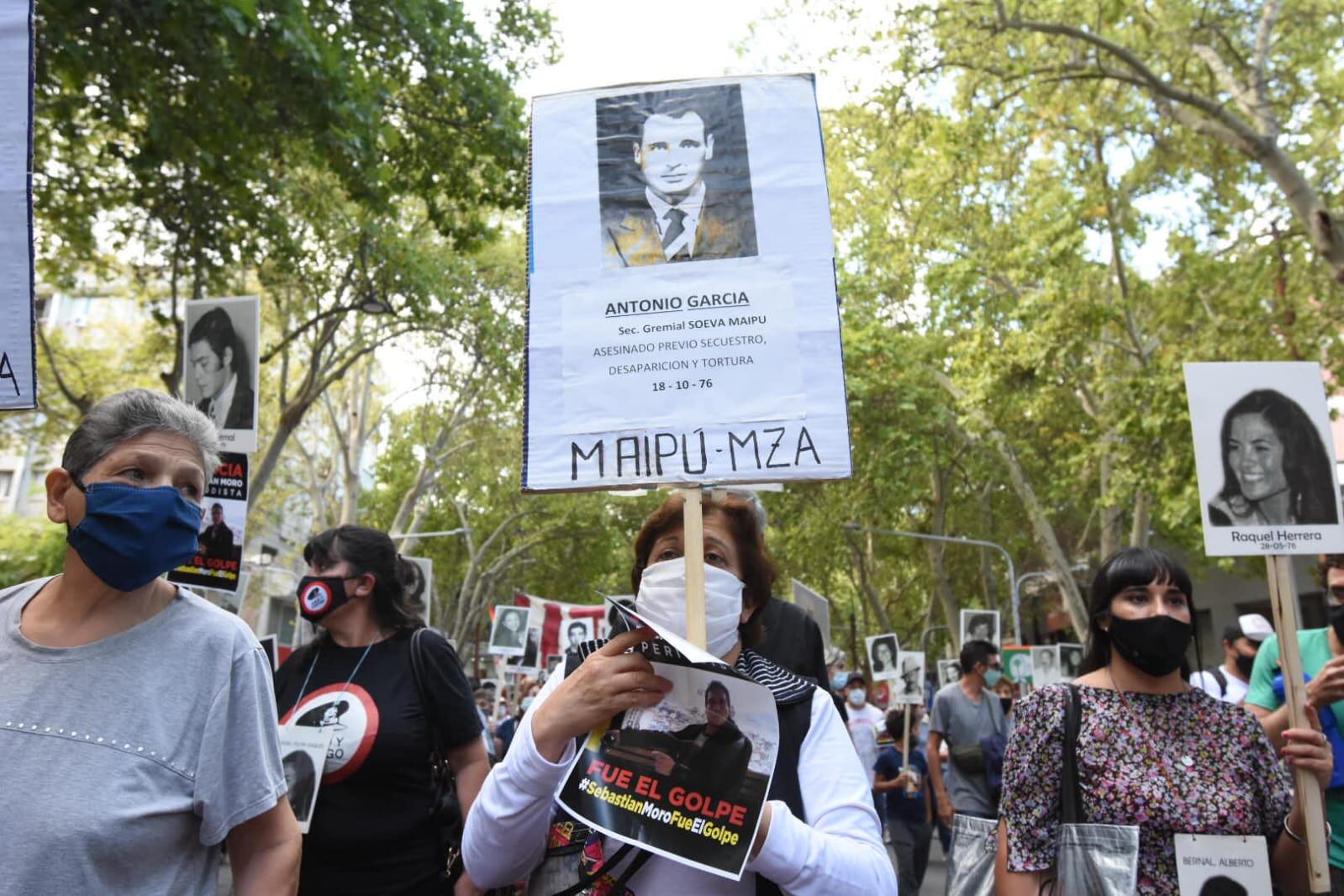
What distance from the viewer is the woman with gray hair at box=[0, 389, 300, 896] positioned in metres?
1.98

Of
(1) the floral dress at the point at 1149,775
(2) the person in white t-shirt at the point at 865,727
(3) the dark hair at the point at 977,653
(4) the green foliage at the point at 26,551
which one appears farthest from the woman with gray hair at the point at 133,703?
(4) the green foliage at the point at 26,551

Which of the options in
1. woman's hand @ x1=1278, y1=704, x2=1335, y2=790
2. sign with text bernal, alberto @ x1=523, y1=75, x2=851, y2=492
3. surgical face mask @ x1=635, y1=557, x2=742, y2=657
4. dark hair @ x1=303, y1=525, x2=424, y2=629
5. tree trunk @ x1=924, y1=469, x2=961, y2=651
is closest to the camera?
surgical face mask @ x1=635, y1=557, x2=742, y2=657

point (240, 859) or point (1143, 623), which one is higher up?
point (1143, 623)

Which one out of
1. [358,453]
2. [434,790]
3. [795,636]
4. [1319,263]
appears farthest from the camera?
[358,453]

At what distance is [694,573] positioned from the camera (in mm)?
2219

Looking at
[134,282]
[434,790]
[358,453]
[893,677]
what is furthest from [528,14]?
[358,453]

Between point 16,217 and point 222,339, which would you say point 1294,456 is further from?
point 222,339

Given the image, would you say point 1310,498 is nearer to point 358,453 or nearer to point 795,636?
point 795,636

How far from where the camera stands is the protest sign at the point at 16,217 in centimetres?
256

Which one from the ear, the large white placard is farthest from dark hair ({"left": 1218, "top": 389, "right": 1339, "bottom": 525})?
the ear

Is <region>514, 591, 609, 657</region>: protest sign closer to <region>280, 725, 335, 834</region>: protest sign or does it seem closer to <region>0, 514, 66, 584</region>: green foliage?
<region>0, 514, 66, 584</region>: green foliage

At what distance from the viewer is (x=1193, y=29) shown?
38.7 feet

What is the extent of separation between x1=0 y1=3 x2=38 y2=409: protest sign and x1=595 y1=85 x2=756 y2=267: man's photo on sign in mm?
1314

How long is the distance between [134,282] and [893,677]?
12.7 m
